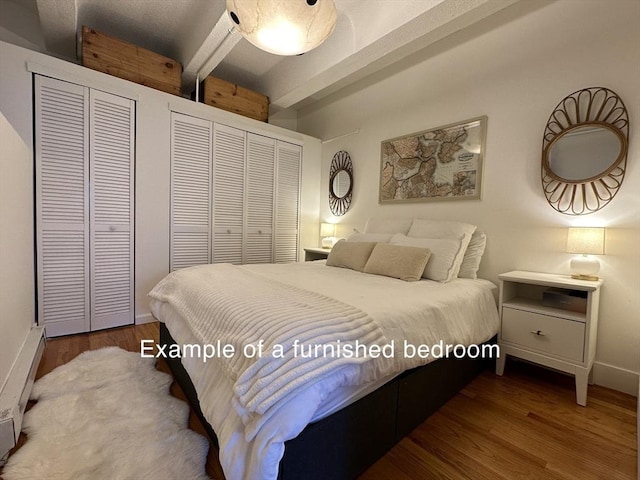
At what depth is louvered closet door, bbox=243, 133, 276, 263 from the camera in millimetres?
3393

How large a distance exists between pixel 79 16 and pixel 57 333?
2.70m

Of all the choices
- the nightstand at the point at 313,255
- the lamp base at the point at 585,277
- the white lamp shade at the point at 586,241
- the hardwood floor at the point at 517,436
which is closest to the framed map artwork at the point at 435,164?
the white lamp shade at the point at 586,241

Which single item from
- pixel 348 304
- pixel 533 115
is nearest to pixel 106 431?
pixel 348 304

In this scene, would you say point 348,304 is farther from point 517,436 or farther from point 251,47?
point 251,47

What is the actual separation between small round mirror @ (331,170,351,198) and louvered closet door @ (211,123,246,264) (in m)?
1.22

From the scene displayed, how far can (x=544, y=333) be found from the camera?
1.79 m

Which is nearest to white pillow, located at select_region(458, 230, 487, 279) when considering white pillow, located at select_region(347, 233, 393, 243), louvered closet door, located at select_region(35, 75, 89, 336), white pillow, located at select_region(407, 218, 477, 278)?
white pillow, located at select_region(407, 218, 477, 278)

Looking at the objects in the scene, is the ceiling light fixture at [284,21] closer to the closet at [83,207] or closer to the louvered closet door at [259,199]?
the closet at [83,207]

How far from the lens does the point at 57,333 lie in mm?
2369

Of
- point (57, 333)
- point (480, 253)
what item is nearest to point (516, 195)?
point (480, 253)

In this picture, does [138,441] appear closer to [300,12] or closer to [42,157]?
[300,12]

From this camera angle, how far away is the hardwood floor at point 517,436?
119cm

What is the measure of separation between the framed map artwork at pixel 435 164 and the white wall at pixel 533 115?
8 centimetres

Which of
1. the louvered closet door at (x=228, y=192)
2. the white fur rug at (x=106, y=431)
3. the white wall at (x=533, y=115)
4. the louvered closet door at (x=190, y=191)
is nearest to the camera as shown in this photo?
the white fur rug at (x=106, y=431)
